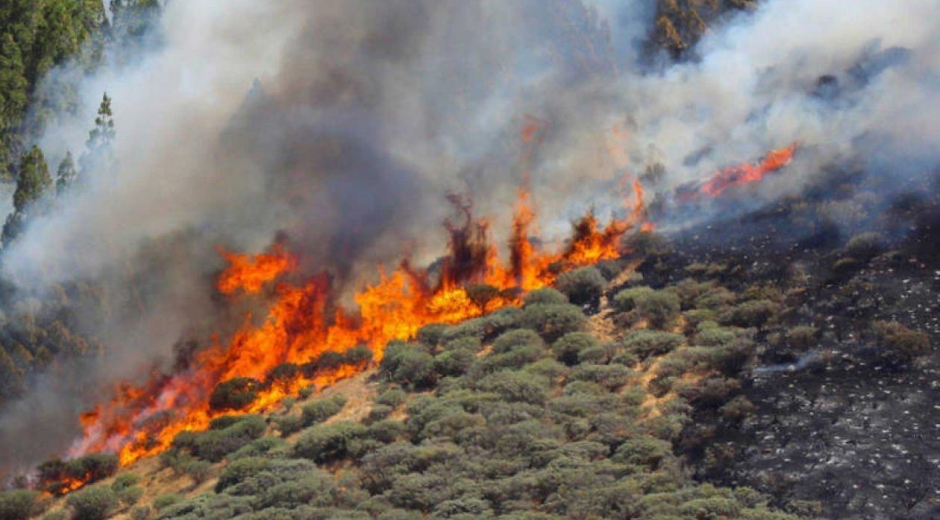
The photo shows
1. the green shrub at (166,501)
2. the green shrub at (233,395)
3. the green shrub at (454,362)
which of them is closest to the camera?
the green shrub at (166,501)

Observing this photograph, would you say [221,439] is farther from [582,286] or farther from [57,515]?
[582,286]

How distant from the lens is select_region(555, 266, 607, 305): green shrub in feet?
166

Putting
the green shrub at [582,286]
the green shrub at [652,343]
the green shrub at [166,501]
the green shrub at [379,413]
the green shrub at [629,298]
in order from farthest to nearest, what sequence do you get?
the green shrub at [582,286], the green shrub at [629,298], the green shrub at [652,343], the green shrub at [379,413], the green shrub at [166,501]

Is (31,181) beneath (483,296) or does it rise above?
above

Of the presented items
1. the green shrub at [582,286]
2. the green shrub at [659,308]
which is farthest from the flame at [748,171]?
the green shrub at [659,308]

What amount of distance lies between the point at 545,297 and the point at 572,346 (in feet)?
12.8

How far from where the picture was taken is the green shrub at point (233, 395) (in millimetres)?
48375

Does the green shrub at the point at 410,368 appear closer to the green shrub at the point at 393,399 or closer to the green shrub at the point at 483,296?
the green shrub at the point at 393,399

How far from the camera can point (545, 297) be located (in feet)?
164

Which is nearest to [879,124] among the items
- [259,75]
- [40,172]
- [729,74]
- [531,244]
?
[729,74]

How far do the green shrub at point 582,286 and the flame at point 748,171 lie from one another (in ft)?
22.6

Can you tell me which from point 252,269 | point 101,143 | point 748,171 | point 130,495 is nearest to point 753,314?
point 748,171

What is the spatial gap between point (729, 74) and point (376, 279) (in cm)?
1690

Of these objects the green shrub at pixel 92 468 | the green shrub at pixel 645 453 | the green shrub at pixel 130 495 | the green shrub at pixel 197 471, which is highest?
the green shrub at pixel 92 468
